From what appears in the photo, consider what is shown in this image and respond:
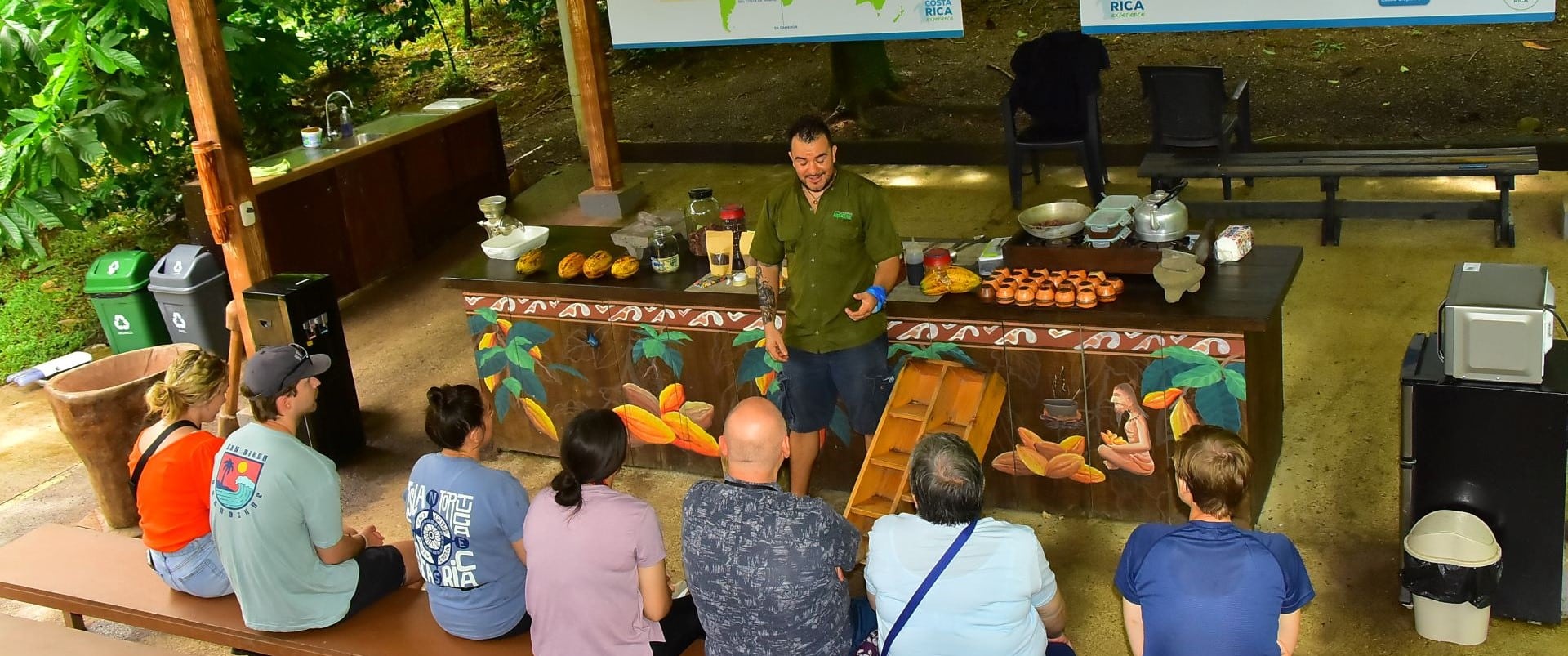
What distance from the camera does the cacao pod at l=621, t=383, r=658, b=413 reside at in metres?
5.98

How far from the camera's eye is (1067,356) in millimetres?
5055

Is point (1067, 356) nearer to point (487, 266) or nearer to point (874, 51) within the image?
point (487, 266)

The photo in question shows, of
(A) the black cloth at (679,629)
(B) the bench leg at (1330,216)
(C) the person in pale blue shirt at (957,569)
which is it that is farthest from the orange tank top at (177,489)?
(B) the bench leg at (1330,216)

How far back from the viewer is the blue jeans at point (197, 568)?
458 cm

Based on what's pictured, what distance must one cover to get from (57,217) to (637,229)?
Result: 4.18m

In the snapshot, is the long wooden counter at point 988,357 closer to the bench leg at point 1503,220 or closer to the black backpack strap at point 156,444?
the black backpack strap at point 156,444

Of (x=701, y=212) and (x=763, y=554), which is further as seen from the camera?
(x=701, y=212)

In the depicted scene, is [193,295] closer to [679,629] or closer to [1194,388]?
[679,629]

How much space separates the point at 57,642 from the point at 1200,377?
13.0ft

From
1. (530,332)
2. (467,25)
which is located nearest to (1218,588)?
(530,332)

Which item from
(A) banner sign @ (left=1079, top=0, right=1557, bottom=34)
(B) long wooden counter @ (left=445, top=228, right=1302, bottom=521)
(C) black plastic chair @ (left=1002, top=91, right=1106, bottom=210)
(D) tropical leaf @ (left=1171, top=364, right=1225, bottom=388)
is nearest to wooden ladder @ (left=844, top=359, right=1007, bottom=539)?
(B) long wooden counter @ (left=445, top=228, right=1302, bottom=521)

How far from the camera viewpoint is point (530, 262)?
610cm

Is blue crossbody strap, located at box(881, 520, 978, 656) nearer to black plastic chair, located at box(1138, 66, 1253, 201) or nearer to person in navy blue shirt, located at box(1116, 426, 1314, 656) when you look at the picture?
person in navy blue shirt, located at box(1116, 426, 1314, 656)

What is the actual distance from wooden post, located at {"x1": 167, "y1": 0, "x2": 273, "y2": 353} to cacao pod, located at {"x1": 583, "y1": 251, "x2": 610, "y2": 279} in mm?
1973
